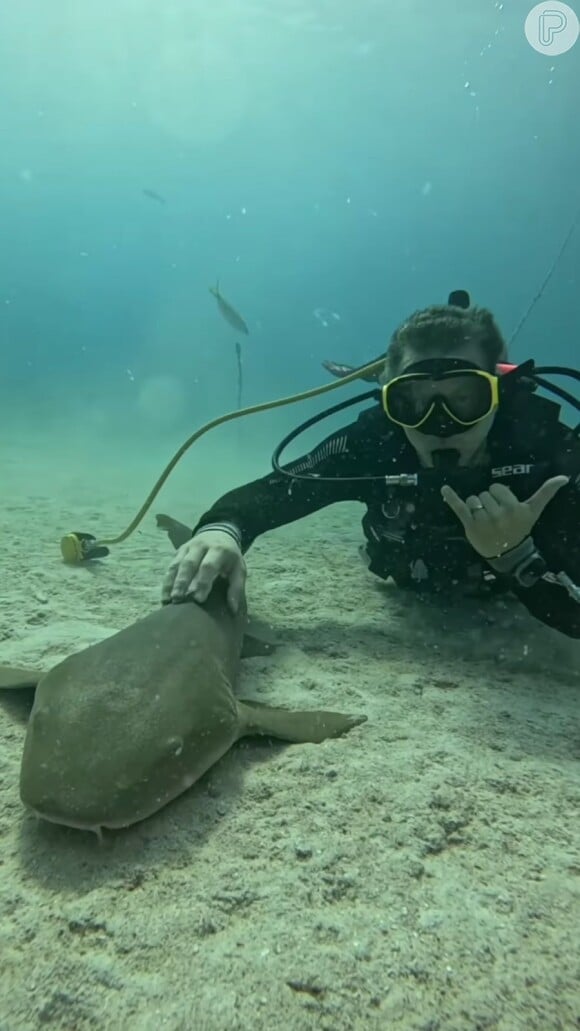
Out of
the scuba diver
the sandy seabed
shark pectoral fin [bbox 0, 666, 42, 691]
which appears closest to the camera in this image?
the sandy seabed

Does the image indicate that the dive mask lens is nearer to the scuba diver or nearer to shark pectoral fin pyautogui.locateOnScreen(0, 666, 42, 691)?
the scuba diver

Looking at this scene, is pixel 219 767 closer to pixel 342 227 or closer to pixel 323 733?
pixel 323 733

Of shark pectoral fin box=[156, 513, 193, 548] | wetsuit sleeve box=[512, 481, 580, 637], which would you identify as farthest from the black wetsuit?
shark pectoral fin box=[156, 513, 193, 548]

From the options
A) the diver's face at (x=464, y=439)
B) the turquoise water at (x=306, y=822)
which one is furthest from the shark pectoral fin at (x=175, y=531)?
the diver's face at (x=464, y=439)

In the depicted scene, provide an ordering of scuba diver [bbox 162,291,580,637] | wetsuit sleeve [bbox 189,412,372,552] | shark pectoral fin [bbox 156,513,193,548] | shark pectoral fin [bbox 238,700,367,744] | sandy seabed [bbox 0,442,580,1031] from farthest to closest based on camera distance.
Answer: shark pectoral fin [bbox 156,513,193,548]
wetsuit sleeve [bbox 189,412,372,552]
scuba diver [bbox 162,291,580,637]
shark pectoral fin [bbox 238,700,367,744]
sandy seabed [bbox 0,442,580,1031]

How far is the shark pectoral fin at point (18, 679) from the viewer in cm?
227

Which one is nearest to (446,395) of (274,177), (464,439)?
(464,439)

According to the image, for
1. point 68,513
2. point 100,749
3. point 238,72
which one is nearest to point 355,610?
point 100,749

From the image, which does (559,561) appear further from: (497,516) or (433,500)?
(433,500)

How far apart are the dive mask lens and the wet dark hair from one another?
0.20m

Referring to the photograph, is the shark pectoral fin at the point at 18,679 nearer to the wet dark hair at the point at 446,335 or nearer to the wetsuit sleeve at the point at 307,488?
the wetsuit sleeve at the point at 307,488

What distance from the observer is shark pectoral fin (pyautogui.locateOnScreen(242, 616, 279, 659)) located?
10.2 ft

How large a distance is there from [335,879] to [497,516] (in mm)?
1782

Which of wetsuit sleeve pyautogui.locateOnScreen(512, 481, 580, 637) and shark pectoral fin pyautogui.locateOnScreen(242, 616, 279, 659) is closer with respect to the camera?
wetsuit sleeve pyautogui.locateOnScreen(512, 481, 580, 637)
